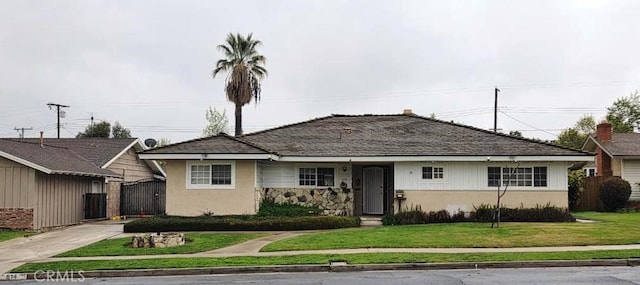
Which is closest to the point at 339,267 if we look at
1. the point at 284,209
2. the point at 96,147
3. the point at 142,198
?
the point at 284,209

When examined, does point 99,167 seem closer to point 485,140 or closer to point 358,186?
point 358,186

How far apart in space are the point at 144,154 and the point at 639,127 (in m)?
52.9

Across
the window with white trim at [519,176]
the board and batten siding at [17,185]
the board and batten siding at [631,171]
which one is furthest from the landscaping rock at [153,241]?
the board and batten siding at [631,171]

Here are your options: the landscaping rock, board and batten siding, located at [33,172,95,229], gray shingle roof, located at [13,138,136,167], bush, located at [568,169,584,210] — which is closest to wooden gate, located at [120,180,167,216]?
gray shingle roof, located at [13,138,136,167]

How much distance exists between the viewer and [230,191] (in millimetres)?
24172

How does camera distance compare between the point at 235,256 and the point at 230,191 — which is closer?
the point at 235,256

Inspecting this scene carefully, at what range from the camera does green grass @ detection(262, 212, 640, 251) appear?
666 inches

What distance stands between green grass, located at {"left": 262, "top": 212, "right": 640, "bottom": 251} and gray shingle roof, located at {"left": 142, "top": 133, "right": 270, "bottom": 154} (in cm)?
516

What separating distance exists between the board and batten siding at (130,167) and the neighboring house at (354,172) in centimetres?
982

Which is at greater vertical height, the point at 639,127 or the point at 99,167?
the point at 639,127

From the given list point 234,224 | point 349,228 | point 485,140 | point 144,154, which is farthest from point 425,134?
point 144,154

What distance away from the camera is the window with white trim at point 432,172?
24969 mm

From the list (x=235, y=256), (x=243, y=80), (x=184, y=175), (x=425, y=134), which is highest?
(x=243, y=80)

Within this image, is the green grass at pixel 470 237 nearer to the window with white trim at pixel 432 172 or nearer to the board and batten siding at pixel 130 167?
the window with white trim at pixel 432 172
